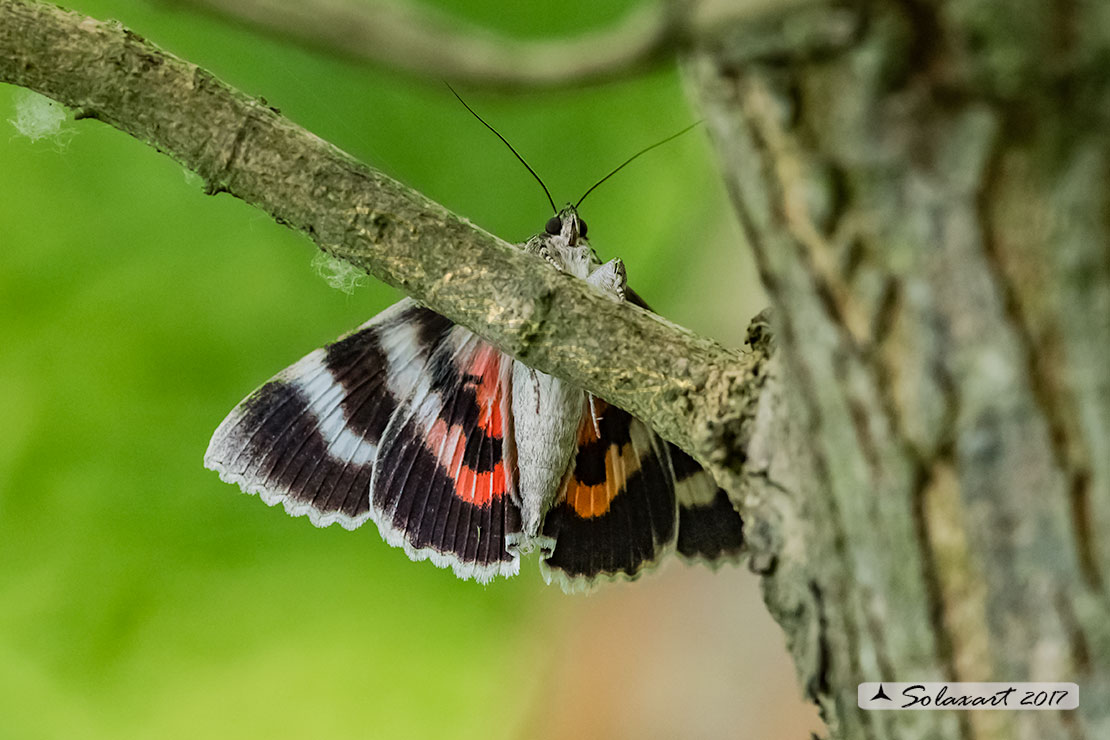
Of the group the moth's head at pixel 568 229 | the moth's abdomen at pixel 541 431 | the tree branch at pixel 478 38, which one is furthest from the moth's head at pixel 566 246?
the tree branch at pixel 478 38

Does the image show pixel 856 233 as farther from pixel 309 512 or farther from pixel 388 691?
pixel 388 691

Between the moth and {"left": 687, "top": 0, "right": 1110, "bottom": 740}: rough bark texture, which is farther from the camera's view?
the moth

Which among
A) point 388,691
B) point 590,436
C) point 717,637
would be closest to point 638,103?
point 590,436

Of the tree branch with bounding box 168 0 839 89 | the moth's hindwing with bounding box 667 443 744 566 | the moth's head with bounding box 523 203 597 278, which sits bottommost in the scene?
the tree branch with bounding box 168 0 839 89

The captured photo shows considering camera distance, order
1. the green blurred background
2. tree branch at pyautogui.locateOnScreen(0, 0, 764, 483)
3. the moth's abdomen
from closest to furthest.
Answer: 1. tree branch at pyautogui.locateOnScreen(0, 0, 764, 483)
2. the moth's abdomen
3. the green blurred background

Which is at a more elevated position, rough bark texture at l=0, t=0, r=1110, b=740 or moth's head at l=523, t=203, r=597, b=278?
moth's head at l=523, t=203, r=597, b=278

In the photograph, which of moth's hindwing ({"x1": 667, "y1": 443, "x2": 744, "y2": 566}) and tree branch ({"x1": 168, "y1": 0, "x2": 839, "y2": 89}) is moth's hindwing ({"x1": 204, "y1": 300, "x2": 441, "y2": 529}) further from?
tree branch ({"x1": 168, "y1": 0, "x2": 839, "y2": 89})

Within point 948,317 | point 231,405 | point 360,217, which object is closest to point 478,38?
point 948,317

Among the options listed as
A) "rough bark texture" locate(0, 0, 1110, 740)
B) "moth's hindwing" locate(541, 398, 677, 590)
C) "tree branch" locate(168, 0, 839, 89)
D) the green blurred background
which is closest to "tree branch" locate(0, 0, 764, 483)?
"rough bark texture" locate(0, 0, 1110, 740)

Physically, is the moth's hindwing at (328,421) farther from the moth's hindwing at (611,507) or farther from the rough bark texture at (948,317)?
the rough bark texture at (948,317)
